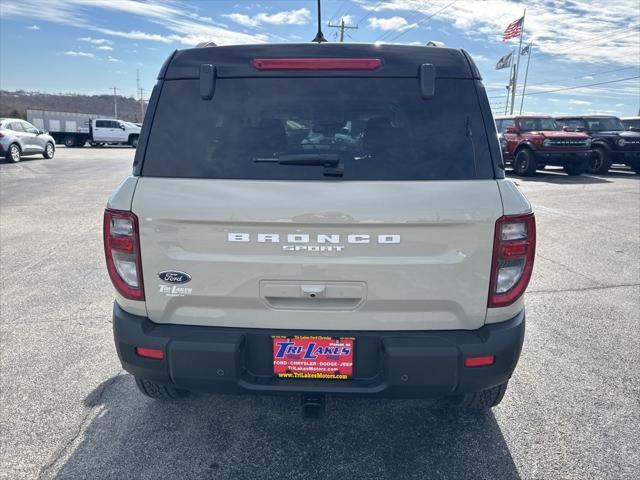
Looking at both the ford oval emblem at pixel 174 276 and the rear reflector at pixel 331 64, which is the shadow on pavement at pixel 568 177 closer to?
the rear reflector at pixel 331 64

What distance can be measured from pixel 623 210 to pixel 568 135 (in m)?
5.87

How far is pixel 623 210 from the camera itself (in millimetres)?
9945

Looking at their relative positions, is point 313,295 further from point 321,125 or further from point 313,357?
point 321,125

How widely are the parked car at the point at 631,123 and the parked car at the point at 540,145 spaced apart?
8.16 feet

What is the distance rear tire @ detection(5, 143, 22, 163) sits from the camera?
1860 centimetres

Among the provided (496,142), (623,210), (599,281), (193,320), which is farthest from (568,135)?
(193,320)

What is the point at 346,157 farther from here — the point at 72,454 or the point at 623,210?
the point at 623,210

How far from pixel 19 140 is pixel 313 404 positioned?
21.5 metres

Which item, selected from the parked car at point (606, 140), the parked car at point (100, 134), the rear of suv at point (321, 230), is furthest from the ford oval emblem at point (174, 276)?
the parked car at point (100, 134)

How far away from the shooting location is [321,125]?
2.31 meters

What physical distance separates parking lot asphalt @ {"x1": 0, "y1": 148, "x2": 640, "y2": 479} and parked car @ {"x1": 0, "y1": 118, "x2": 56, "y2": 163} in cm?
1705

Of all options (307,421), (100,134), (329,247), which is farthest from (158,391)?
(100,134)

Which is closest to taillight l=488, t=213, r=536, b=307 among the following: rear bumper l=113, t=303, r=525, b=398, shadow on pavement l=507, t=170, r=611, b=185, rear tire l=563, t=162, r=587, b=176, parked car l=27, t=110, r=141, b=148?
rear bumper l=113, t=303, r=525, b=398

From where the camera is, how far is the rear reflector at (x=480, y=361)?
2.12m
